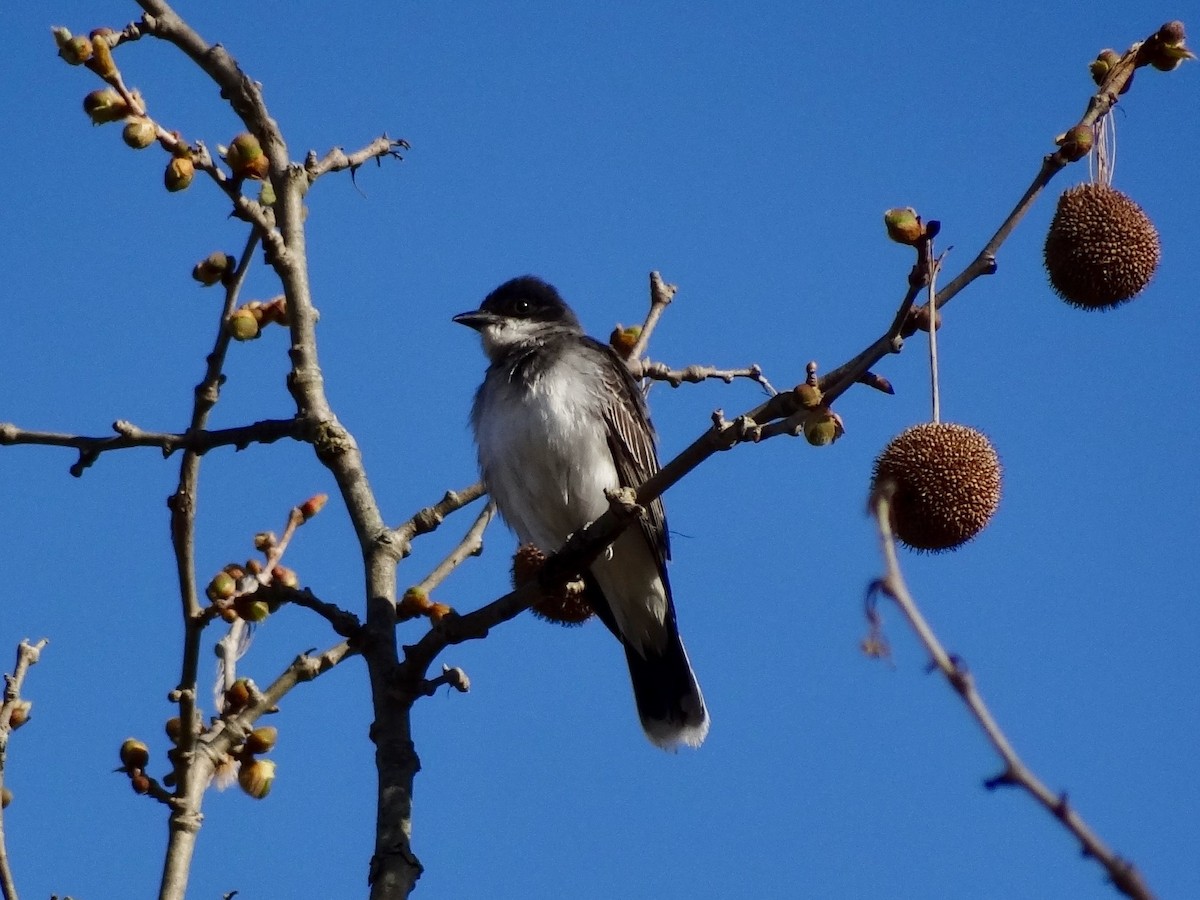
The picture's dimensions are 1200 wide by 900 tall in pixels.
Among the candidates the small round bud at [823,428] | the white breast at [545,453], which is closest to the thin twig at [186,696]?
the small round bud at [823,428]

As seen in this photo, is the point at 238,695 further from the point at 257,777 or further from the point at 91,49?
the point at 91,49

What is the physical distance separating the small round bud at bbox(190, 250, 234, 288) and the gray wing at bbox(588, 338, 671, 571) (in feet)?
8.73

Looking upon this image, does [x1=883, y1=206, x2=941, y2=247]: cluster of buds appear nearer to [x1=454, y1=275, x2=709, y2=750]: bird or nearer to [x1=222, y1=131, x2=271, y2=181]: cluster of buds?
[x1=222, y1=131, x2=271, y2=181]: cluster of buds

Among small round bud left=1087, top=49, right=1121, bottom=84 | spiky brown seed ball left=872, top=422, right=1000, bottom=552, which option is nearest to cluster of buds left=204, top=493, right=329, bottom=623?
spiky brown seed ball left=872, top=422, right=1000, bottom=552

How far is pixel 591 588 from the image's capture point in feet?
26.6

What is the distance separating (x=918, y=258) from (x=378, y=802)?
2.29 meters

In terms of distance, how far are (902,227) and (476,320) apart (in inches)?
201

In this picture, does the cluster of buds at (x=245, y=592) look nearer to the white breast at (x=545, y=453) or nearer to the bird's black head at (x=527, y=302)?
the white breast at (x=545, y=453)

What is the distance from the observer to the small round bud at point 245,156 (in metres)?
5.15

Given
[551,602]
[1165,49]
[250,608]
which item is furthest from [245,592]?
[1165,49]

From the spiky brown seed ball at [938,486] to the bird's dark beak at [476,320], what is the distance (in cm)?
466

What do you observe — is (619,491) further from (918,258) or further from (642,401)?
(642,401)

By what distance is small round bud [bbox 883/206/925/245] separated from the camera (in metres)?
3.92


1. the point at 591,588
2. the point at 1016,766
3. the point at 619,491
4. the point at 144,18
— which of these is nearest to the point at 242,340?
the point at 144,18
